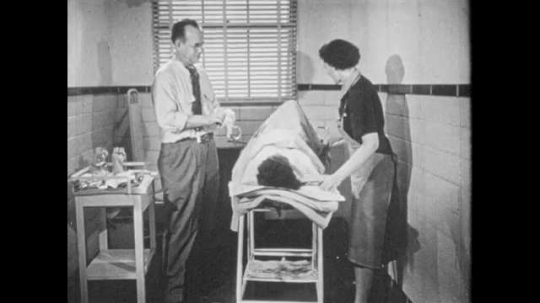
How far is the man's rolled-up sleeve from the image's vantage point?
7.45ft

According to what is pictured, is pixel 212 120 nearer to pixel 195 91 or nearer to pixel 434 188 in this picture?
pixel 195 91

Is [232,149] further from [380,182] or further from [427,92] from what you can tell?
[427,92]

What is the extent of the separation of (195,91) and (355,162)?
801 millimetres

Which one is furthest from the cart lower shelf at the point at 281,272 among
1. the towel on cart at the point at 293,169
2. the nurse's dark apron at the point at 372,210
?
the towel on cart at the point at 293,169

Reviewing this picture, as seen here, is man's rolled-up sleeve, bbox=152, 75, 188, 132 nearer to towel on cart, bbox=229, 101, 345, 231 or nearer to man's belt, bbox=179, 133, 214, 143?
man's belt, bbox=179, 133, 214, 143

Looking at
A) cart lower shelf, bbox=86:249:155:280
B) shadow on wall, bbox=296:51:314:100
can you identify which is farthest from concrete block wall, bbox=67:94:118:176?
shadow on wall, bbox=296:51:314:100

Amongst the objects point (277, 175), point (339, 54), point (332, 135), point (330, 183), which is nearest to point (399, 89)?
point (339, 54)

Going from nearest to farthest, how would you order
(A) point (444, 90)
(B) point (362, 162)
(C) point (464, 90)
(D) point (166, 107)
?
1. (C) point (464, 90)
2. (A) point (444, 90)
3. (B) point (362, 162)
4. (D) point (166, 107)

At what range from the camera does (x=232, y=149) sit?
99.3 inches

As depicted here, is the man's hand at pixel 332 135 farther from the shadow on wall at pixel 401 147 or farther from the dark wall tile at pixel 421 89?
the dark wall tile at pixel 421 89

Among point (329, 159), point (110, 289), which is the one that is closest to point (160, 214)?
point (110, 289)

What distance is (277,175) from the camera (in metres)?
1.97
